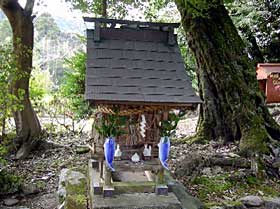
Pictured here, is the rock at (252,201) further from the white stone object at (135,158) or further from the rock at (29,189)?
the rock at (29,189)

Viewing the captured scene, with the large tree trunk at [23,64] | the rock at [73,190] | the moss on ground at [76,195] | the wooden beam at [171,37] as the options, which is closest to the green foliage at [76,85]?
the large tree trunk at [23,64]

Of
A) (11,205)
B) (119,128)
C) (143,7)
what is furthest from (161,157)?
(143,7)

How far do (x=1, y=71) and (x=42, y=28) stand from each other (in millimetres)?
19338

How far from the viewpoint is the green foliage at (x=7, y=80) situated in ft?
17.1

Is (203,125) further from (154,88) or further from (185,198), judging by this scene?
(154,88)

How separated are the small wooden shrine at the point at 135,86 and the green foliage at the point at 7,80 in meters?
1.96

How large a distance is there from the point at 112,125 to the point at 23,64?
369cm

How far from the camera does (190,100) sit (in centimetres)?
346

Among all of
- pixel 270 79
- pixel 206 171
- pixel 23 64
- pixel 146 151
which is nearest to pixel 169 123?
pixel 146 151

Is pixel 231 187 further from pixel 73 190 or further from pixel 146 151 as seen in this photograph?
pixel 73 190

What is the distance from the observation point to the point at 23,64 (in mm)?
6574

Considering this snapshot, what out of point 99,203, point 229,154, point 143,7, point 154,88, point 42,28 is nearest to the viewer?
point 99,203

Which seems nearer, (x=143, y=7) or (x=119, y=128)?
(x=119, y=128)

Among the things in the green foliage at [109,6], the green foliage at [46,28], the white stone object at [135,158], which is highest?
the green foliage at [46,28]
